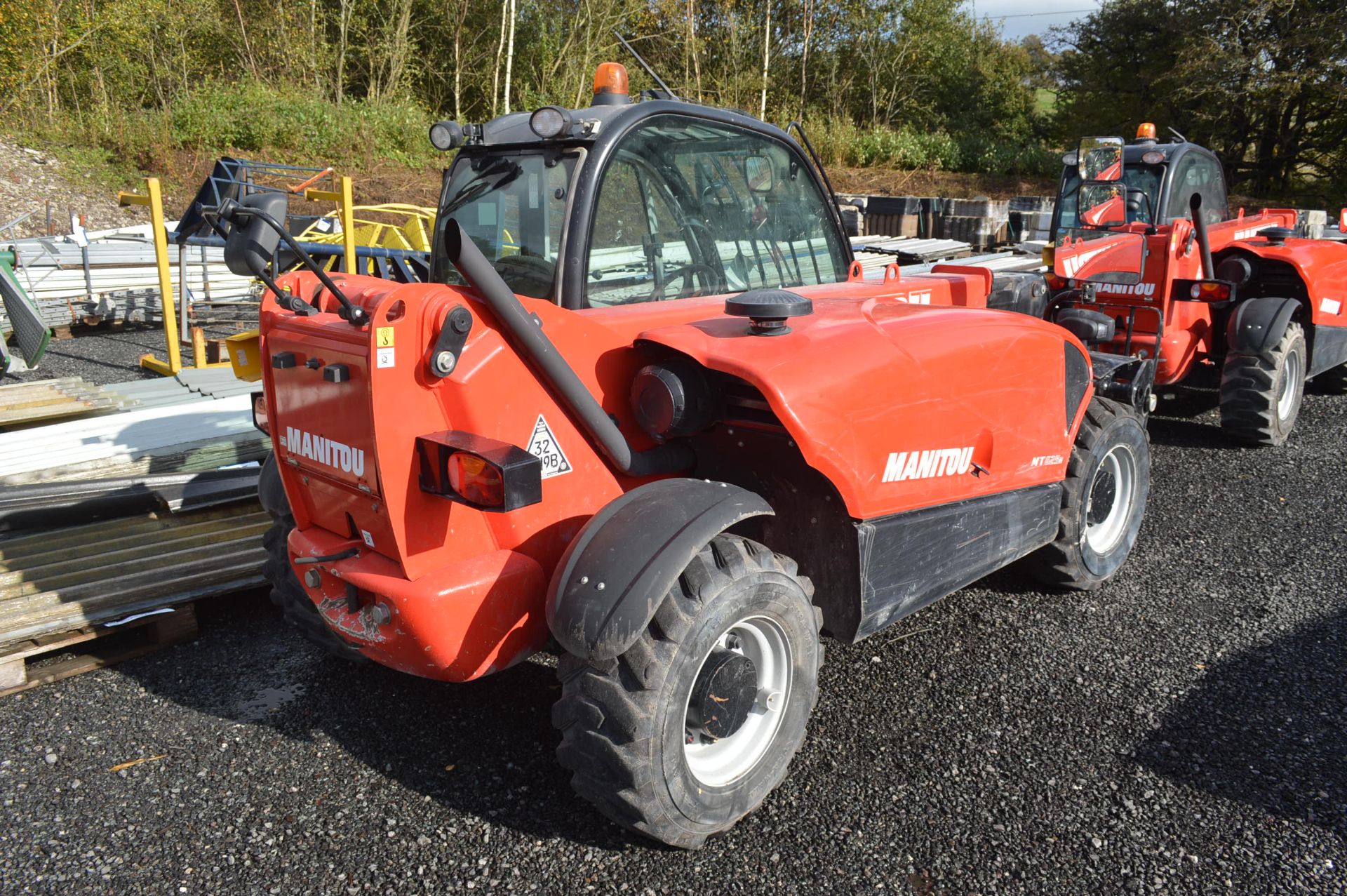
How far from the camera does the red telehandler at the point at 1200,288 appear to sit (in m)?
6.57

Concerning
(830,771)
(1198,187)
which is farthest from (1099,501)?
(1198,187)

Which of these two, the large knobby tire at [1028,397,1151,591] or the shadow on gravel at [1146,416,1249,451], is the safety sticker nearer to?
the large knobby tire at [1028,397,1151,591]

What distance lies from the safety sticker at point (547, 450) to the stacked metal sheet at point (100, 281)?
31.8 feet

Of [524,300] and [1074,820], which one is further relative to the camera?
[1074,820]

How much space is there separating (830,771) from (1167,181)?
21.1 ft

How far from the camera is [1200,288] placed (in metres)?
6.74

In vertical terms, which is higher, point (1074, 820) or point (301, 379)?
point (301, 379)

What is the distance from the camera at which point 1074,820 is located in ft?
9.36

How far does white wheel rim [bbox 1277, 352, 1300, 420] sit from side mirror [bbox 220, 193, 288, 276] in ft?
22.8

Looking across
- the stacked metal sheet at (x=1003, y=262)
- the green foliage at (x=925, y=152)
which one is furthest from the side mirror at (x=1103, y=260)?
the green foliage at (x=925, y=152)

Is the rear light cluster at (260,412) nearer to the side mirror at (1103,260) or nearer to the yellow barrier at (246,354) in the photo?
the yellow barrier at (246,354)

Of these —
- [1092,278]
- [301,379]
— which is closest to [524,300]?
[301,379]

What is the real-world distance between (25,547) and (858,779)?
12.8ft

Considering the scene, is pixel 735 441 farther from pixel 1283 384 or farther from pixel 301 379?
pixel 1283 384
